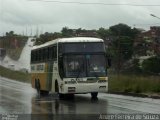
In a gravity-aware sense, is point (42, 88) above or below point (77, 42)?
below

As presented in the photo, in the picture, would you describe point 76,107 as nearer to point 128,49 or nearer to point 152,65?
point 152,65

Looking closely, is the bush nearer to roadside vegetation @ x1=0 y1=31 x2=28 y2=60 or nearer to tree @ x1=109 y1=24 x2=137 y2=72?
tree @ x1=109 y1=24 x2=137 y2=72

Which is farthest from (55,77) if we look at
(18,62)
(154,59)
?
(18,62)

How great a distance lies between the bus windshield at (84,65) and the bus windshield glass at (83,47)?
0.35m

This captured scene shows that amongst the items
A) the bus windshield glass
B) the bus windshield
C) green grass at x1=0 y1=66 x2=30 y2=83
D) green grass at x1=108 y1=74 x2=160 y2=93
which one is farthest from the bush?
the bus windshield

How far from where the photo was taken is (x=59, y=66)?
1080 inches

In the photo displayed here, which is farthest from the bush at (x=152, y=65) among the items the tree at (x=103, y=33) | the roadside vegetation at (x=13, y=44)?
the roadside vegetation at (x=13, y=44)

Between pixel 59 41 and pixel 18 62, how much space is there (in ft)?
293

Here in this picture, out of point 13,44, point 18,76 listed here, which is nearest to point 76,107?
point 18,76

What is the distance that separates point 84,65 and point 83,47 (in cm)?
104

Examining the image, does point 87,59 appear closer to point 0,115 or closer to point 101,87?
point 101,87

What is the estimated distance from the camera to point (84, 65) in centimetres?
2703

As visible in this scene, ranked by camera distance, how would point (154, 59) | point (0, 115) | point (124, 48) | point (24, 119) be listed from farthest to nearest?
point (124, 48)
point (154, 59)
point (0, 115)
point (24, 119)

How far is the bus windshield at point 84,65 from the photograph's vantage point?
26.9 m
